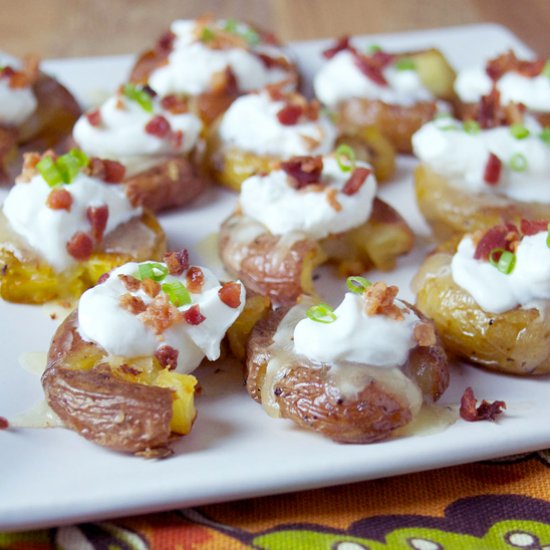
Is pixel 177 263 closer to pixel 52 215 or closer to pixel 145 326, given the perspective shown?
pixel 145 326

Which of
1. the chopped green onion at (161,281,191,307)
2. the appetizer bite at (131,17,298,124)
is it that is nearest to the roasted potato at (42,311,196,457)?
the chopped green onion at (161,281,191,307)

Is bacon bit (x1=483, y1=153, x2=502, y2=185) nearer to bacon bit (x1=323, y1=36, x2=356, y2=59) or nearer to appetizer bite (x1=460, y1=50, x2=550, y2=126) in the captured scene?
appetizer bite (x1=460, y1=50, x2=550, y2=126)

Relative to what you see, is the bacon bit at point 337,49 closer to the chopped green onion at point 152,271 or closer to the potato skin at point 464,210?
the potato skin at point 464,210

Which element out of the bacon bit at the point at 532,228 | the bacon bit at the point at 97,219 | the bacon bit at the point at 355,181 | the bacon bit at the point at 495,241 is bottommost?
the bacon bit at the point at 97,219

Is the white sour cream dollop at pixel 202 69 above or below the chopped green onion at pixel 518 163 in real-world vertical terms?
below

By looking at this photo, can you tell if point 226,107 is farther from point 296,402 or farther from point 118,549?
point 118,549

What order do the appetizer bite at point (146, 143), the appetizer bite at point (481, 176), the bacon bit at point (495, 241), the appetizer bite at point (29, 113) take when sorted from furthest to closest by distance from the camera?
1. the appetizer bite at point (29, 113)
2. the appetizer bite at point (146, 143)
3. the appetizer bite at point (481, 176)
4. the bacon bit at point (495, 241)

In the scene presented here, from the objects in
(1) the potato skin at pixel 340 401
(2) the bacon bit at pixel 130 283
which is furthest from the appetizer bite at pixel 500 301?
(2) the bacon bit at pixel 130 283
